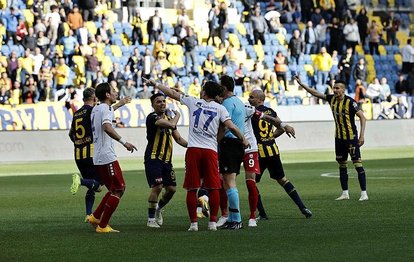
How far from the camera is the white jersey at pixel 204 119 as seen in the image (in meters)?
14.8

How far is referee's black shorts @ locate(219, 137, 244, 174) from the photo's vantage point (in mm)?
15461

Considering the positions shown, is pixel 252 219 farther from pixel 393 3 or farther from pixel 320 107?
pixel 393 3

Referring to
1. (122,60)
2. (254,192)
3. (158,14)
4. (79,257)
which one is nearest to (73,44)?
(122,60)

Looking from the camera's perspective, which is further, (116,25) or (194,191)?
(116,25)

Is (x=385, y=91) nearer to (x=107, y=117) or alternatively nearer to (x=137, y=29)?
(x=137, y=29)

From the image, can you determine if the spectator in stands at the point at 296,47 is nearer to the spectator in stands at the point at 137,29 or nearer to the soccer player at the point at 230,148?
the spectator in stands at the point at 137,29

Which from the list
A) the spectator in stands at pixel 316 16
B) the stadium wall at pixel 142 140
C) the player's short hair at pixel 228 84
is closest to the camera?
the player's short hair at pixel 228 84

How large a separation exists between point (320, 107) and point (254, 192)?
2868cm

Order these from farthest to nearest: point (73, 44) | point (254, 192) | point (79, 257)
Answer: point (73, 44), point (254, 192), point (79, 257)

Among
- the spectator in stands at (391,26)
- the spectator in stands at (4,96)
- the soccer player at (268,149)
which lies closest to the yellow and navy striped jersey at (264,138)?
the soccer player at (268,149)

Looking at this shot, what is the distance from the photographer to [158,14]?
45656 mm

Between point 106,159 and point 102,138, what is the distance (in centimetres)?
29

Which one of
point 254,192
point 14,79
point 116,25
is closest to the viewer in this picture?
point 254,192

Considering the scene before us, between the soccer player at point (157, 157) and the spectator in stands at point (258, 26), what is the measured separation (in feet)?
105
